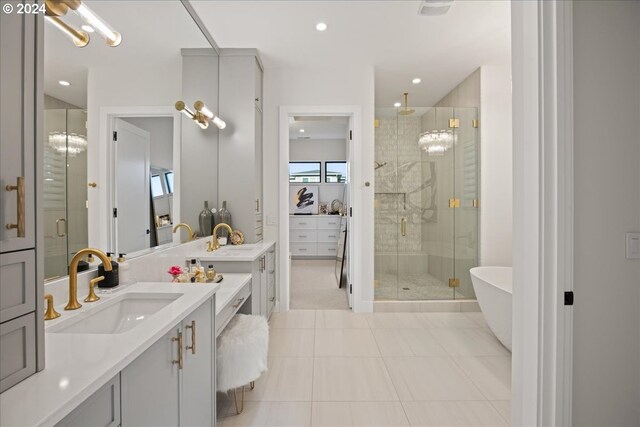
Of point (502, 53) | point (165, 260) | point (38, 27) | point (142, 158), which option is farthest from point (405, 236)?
point (38, 27)

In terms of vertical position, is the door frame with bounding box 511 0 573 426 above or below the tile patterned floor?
above

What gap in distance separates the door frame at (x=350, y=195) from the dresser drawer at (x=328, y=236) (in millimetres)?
2972

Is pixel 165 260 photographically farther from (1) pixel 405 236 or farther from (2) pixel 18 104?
(1) pixel 405 236

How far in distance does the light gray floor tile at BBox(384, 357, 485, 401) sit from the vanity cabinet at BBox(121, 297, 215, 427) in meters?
1.27

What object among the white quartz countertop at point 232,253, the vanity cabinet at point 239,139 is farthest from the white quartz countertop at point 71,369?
the vanity cabinet at point 239,139

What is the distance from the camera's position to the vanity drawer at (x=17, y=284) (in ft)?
2.25

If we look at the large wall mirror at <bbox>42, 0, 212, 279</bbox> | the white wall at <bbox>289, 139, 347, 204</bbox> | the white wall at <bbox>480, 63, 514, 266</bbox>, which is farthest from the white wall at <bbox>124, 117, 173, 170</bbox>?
the white wall at <bbox>289, 139, 347, 204</bbox>

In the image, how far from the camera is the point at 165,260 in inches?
81.6

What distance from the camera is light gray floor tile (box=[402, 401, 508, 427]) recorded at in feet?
5.66

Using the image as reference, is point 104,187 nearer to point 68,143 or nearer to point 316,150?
point 68,143

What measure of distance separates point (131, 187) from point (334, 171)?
5345 mm

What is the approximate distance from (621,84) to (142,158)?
90.1 inches

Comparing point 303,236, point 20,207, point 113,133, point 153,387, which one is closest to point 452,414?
point 153,387

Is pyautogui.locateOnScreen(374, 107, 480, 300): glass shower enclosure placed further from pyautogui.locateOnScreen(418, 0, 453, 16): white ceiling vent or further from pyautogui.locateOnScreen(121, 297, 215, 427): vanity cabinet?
pyautogui.locateOnScreen(121, 297, 215, 427): vanity cabinet
